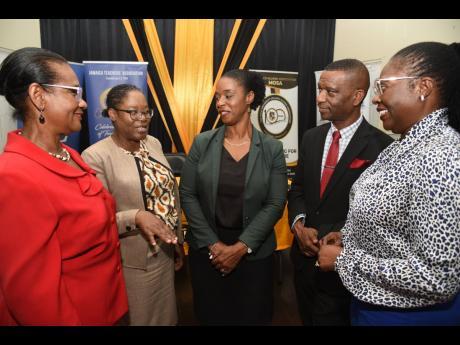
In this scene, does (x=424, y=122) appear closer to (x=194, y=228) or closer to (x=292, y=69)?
(x=194, y=228)

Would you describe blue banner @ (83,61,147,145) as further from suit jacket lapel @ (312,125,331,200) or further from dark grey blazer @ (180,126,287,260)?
suit jacket lapel @ (312,125,331,200)

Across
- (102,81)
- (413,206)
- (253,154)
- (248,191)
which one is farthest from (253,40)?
(413,206)

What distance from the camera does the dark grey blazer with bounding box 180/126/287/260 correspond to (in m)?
1.94

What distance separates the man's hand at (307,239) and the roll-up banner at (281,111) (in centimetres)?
274

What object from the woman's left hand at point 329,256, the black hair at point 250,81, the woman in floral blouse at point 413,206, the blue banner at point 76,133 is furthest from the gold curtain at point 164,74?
the woman in floral blouse at point 413,206

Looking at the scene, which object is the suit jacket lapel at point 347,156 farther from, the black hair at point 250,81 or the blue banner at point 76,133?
the blue banner at point 76,133

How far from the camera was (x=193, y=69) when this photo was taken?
15.6ft

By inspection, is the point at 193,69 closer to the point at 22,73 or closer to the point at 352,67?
the point at 352,67

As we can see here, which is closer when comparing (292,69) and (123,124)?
(123,124)

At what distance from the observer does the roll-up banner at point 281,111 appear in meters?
4.61

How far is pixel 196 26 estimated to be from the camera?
4.64m

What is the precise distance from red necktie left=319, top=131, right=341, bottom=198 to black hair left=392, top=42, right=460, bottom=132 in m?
0.78
